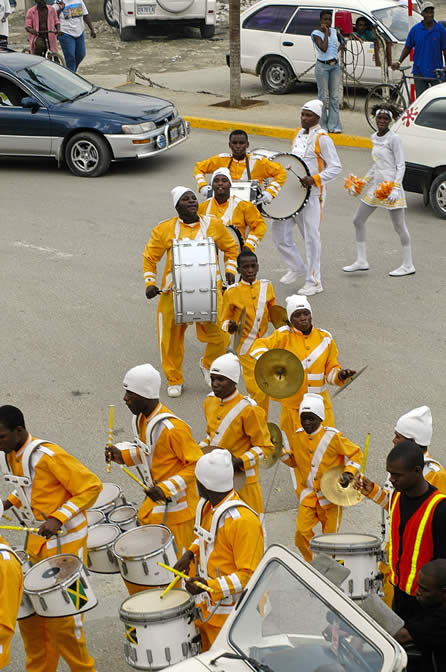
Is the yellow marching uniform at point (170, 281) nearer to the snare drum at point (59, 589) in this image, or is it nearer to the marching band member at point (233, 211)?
the marching band member at point (233, 211)

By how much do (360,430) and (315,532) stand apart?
84.8 inches

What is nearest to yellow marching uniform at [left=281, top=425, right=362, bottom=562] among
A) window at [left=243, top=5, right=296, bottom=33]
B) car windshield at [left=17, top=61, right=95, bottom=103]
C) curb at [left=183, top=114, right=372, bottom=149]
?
car windshield at [left=17, top=61, right=95, bottom=103]

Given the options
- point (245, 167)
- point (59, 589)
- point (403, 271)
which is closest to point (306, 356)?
point (59, 589)

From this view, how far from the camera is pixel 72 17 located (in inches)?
856

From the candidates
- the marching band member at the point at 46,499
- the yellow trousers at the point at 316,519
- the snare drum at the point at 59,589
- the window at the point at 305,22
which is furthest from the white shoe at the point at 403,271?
the window at the point at 305,22

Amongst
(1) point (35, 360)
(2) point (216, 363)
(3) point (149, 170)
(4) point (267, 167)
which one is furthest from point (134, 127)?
(2) point (216, 363)

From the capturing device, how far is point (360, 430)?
9.06 metres

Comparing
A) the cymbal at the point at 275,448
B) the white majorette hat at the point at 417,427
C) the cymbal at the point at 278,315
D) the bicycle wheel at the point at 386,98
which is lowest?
the cymbal at the point at 275,448

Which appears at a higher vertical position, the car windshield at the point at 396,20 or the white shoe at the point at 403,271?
the car windshield at the point at 396,20

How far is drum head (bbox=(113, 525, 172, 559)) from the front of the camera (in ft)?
19.3

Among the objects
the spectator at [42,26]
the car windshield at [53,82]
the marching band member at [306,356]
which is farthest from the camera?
the spectator at [42,26]

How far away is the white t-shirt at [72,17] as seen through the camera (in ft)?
71.1

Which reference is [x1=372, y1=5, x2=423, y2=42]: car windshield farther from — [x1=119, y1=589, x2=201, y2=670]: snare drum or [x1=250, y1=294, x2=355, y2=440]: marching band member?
[x1=119, y1=589, x2=201, y2=670]: snare drum

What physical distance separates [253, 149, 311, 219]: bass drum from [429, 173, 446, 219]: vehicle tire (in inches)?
135
